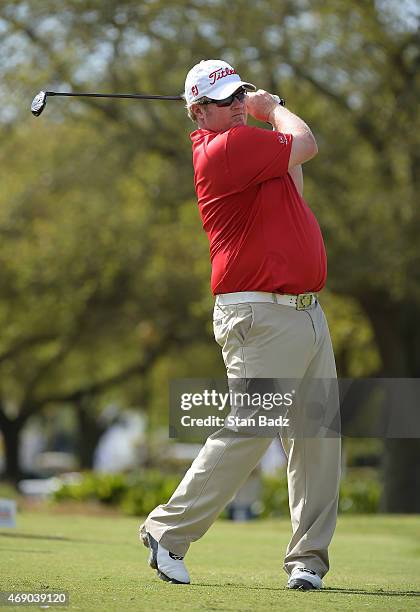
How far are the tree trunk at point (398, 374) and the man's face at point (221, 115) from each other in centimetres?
1448

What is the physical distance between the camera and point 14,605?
4.27 m

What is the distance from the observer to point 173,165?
1958cm

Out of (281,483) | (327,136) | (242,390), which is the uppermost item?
(327,136)

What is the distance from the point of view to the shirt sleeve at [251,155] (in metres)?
5.36

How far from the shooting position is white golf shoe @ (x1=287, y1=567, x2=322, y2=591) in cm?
533

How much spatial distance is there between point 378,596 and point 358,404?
19.7 meters

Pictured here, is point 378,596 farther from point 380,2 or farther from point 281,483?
point 281,483

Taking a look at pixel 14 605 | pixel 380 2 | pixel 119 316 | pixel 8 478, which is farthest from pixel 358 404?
pixel 14 605

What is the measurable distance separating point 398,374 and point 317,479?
15157 millimetres

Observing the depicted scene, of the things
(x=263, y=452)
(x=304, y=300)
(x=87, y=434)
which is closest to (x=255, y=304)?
(x=304, y=300)

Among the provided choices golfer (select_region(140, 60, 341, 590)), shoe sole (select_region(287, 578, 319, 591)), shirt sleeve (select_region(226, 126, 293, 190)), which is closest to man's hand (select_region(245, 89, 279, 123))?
golfer (select_region(140, 60, 341, 590))

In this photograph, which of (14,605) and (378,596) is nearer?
(14,605)

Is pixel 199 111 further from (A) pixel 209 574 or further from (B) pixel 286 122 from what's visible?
(A) pixel 209 574

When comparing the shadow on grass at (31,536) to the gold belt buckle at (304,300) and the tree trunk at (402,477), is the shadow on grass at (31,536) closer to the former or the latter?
the gold belt buckle at (304,300)
